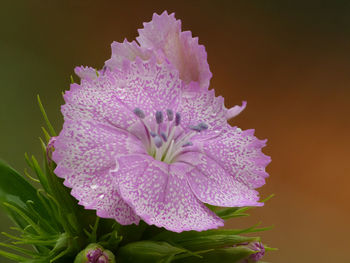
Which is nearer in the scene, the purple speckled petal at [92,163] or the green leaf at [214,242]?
the purple speckled petal at [92,163]

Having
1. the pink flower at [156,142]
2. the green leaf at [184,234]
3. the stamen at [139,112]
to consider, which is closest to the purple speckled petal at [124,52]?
the pink flower at [156,142]

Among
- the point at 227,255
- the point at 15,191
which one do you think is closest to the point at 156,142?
the point at 227,255

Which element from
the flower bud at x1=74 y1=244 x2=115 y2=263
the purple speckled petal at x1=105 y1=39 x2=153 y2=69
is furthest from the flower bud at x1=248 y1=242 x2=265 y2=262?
the purple speckled petal at x1=105 y1=39 x2=153 y2=69

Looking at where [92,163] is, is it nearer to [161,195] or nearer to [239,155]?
[161,195]

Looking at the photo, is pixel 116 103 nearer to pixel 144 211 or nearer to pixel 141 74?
pixel 141 74

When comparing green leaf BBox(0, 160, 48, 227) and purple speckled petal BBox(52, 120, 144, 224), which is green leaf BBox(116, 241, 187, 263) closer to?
purple speckled petal BBox(52, 120, 144, 224)

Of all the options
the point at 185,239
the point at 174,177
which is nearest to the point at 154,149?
the point at 174,177

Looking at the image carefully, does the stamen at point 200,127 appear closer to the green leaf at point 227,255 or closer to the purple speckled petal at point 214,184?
the purple speckled petal at point 214,184
